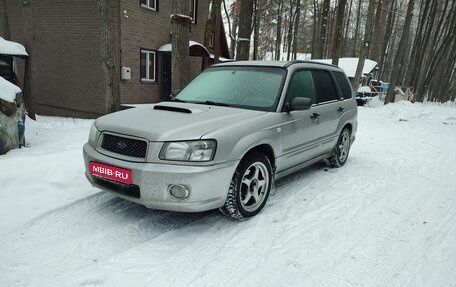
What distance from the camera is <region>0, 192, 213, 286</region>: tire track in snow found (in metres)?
2.80

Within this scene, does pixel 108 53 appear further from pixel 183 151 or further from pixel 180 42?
pixel 183 151

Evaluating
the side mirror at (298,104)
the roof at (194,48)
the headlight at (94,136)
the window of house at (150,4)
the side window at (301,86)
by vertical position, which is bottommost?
the headlight at (94,136)

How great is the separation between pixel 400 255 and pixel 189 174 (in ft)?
6.83

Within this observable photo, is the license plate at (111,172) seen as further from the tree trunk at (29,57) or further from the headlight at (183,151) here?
the tree trunk at (29,57)

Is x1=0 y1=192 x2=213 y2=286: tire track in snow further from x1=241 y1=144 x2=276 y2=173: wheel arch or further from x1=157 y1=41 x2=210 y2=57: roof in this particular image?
x1=157 y1=41 x2=210 y2=57: roof

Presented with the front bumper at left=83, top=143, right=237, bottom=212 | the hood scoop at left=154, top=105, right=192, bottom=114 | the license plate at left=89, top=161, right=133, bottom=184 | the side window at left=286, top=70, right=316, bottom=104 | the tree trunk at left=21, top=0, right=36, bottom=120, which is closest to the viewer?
the front bumper at left=83, top=143, right=237, bottom=212

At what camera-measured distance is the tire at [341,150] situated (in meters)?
5.91

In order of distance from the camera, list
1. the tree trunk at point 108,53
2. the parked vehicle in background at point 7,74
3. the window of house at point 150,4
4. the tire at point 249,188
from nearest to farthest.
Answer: the tire at point 249,188, the parked vehicle in background at point 7,74, the tree trunk at point 108,53, the window of house at point 150,4

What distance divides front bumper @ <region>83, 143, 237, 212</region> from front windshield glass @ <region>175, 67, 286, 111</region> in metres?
1.19

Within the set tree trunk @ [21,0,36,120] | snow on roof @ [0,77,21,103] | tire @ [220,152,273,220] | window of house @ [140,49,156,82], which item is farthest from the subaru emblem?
window of house @ [140,49,156,82]

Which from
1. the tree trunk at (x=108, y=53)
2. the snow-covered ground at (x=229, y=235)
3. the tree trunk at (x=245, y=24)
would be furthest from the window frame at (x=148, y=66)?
the snow-covered ground at (x=229, y=235)

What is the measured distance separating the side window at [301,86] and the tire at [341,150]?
51.5 inches

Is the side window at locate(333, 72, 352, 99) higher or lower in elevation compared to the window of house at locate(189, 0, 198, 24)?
lower

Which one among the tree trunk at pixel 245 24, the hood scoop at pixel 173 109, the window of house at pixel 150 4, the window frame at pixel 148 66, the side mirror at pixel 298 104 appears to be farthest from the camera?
the window frame at pixel 148 66
